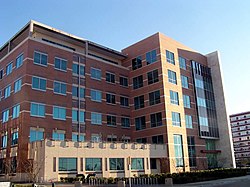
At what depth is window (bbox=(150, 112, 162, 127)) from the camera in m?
46.5

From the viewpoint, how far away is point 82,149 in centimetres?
3553

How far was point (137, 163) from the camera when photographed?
41.1 meters

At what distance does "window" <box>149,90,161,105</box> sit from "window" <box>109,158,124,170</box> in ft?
42.1

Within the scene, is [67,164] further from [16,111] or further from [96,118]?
[96,118]

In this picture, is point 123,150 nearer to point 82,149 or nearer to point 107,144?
point 107,144

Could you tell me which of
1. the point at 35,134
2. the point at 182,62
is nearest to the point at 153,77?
the point at 182,62

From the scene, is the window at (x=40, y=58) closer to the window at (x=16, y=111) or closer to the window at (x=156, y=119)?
the window at (x=16, y=111)

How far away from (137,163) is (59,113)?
44.7 ft

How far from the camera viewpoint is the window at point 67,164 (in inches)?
1309

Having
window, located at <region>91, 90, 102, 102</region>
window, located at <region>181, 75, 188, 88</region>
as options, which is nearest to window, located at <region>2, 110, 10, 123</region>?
window, located at <region>91, 90, 102, 102</region>

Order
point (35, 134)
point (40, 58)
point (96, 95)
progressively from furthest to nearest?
point (96, 95) → point (40, 58) → point (35, 134)

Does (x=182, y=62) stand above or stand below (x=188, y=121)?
above

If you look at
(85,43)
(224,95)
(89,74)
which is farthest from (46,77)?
(224,95)

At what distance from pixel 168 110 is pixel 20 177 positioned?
2458 cm
